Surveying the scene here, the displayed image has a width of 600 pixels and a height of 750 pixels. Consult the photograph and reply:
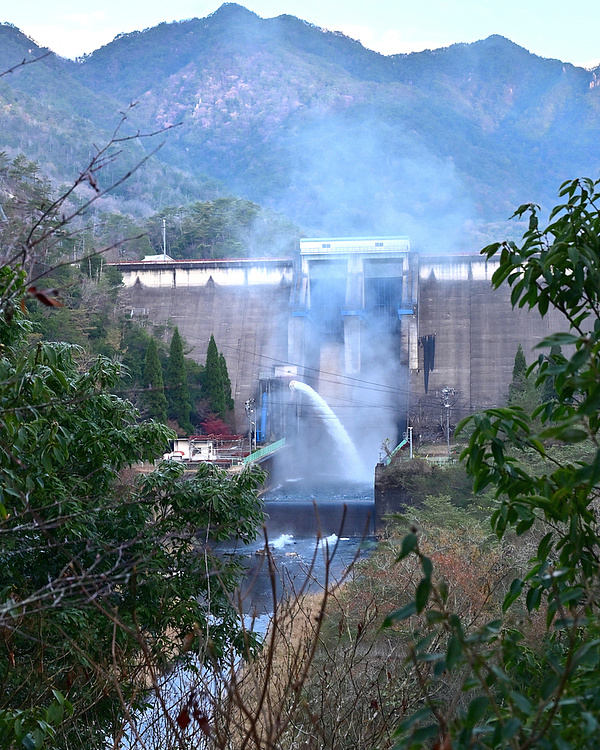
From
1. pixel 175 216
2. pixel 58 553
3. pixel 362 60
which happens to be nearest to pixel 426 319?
pixel 175 216

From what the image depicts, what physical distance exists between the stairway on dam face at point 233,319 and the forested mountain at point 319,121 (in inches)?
916

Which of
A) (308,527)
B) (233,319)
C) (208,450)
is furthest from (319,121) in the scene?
(308,527)

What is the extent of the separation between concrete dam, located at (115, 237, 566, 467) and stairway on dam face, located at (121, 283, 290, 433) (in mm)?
37

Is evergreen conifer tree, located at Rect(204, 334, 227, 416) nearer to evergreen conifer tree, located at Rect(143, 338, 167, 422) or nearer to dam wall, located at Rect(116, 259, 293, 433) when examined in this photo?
evergreen conifer tree, located at Rect(143, 338, 167, 422)

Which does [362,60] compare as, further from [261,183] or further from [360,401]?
[360,401]

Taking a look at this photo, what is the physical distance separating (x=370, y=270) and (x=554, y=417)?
24.6m

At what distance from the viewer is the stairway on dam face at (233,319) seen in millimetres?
24688

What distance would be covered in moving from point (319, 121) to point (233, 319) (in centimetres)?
5529

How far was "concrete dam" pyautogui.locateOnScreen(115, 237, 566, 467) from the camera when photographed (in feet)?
76.6

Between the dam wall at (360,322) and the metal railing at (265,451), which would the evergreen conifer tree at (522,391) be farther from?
the metal railing at (265,451)

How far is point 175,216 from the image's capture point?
126ft

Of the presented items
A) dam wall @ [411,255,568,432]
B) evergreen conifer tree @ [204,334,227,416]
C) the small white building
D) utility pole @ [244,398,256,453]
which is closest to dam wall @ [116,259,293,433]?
utility pole @ [244,398,256,453]

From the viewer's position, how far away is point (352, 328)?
2473 centimetres

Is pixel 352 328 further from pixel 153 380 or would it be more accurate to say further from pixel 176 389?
pixel 153 380
